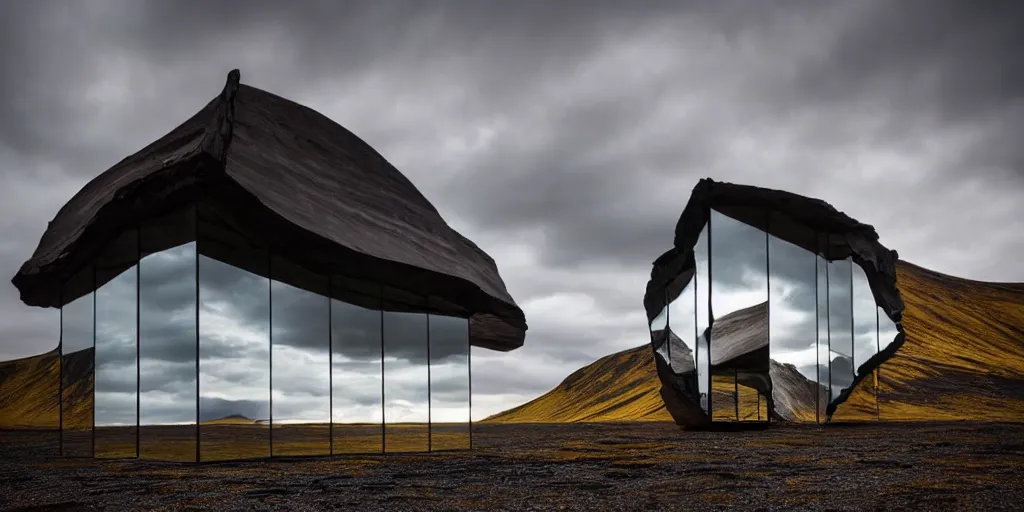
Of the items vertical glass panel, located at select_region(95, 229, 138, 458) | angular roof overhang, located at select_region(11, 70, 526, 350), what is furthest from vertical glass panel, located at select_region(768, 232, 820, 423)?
vertical glass panel, located at select_region(95, 229, 138, 458)

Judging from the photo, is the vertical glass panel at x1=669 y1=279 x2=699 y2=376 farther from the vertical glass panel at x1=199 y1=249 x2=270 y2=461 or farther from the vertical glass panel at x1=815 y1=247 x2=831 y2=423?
the vertical glass panel at x1=199 y1=249 x2=270 y2=461

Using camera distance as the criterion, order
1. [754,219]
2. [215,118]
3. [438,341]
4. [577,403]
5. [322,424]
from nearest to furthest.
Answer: [215,118], [322,424], [438,341], [754,219], [577,403]

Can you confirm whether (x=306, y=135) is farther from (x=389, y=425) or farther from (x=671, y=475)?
(x=671, y=475)

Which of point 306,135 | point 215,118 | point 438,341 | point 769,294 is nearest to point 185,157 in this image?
point 215,118

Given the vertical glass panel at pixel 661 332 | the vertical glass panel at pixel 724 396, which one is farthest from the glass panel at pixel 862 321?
the vertical glass panel at pixel 661 332

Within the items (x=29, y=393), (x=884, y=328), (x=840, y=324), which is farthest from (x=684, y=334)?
(x=29, y=393)

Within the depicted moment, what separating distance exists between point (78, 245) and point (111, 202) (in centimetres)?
205

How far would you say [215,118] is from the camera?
13766mm

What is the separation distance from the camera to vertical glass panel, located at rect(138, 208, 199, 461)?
570 inches

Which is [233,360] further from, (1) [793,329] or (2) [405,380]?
(1) [793,329]

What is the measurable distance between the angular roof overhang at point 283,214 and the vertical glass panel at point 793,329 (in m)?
9.07

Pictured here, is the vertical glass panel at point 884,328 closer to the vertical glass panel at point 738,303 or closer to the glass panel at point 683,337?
the vertical glass panel at point 738,303

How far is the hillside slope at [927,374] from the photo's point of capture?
1498 inches

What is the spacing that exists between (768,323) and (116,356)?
58.0ft
